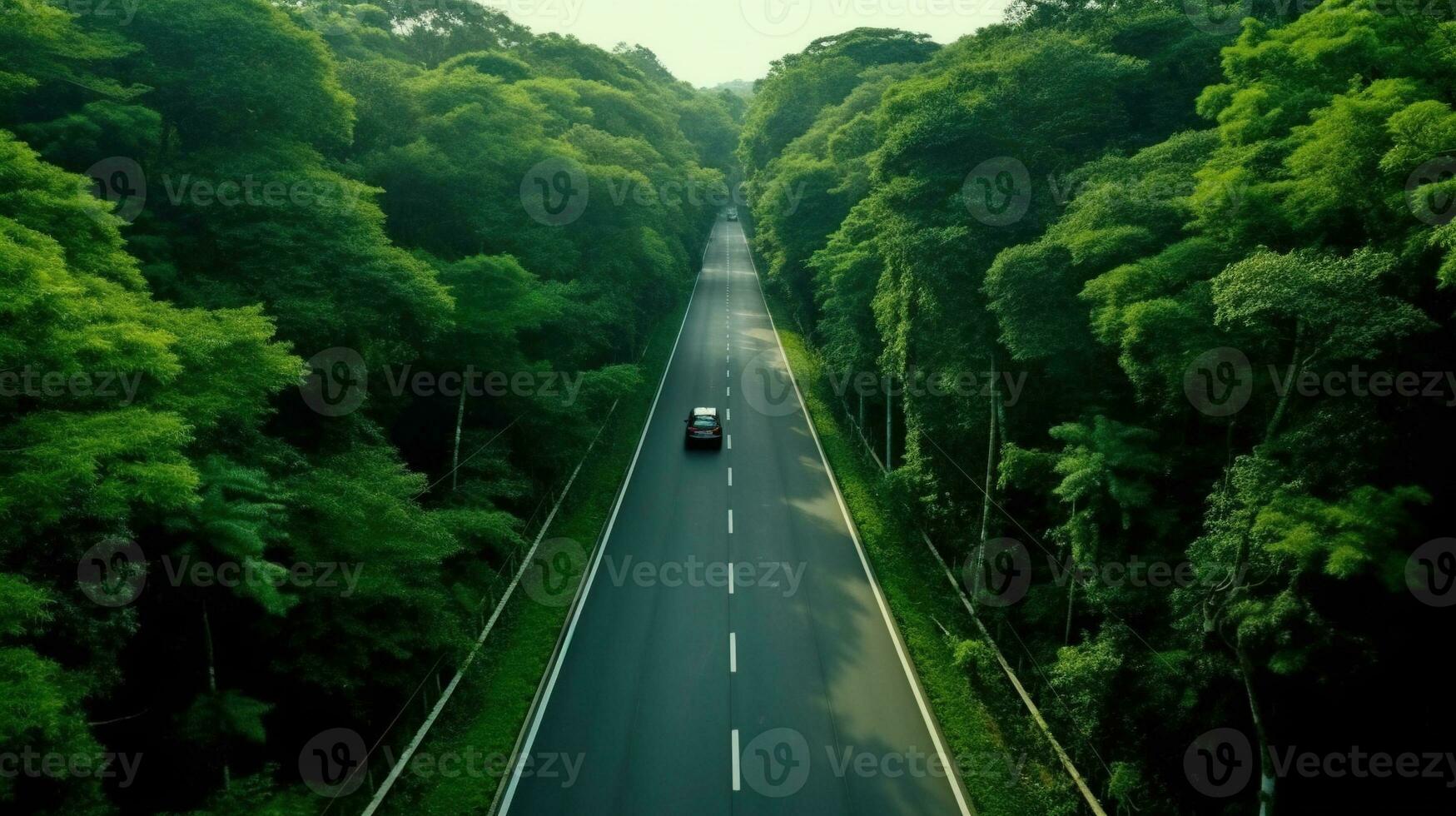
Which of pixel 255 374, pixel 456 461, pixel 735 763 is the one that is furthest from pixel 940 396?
pixel 255 374

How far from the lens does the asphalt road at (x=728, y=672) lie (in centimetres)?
1384

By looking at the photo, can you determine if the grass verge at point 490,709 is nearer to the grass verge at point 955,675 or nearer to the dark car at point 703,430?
the dark car at point 703,430

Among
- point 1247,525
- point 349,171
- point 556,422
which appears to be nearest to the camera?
point 1247,525

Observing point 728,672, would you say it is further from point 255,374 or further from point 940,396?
point 255,374

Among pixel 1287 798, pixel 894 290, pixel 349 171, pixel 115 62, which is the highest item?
pixel 115 62

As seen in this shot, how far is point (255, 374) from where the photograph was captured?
14.0m

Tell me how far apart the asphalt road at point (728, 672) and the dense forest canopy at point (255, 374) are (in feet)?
9.51

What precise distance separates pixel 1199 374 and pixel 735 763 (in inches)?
410

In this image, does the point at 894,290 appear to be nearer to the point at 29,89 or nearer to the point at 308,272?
the point at 308,272

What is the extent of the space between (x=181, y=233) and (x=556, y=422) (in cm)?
1108

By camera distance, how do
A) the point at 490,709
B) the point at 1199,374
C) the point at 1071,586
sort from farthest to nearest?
the point at 1071,586 → the point at 490,709 → the point at 1199,374

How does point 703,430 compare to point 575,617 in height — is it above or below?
above

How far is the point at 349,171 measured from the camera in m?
28.6

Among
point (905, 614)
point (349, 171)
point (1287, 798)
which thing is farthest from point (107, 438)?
point (349, 171)
